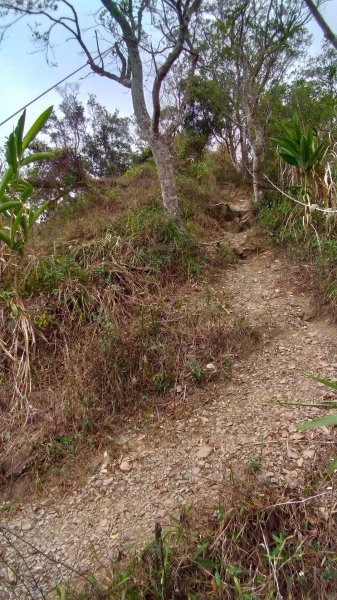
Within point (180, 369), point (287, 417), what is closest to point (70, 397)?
point (180, 369)

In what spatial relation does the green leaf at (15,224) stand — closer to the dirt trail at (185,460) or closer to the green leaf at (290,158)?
the dirt trail at (185,460)

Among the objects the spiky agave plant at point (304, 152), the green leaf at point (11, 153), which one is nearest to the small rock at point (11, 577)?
the green leaf at point (11, 153)

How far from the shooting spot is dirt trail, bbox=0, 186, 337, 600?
4.99ft

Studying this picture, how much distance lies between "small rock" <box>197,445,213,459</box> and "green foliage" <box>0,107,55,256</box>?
2.05 metres

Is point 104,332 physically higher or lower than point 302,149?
lower

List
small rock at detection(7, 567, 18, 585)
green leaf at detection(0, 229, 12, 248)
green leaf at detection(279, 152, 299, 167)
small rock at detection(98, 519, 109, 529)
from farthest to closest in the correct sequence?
green leaf at detection(279, 152, 299, 167)
green leaf at detection(0, 229, 12, 248)
small rock at detection(98, 519, 109, 529)
small rock at detection(7, 567, 18, 585)

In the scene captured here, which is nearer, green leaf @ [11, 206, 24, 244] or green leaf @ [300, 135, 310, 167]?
green leaf @ [11, 206, 24, 244]

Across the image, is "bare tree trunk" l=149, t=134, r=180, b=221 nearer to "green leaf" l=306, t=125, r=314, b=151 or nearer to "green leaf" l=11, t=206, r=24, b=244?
"green leaf" l=306, t=125, r=314, b=151

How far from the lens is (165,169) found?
3.75m

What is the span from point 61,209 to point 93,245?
291cm

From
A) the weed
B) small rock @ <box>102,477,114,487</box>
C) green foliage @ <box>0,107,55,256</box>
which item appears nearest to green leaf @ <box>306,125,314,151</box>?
green foliage @ <box>0,107,55,256</box>

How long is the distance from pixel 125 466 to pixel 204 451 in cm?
45

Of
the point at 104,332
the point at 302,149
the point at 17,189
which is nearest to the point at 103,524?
the point at 104,332

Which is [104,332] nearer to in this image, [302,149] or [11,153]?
[11,153]
